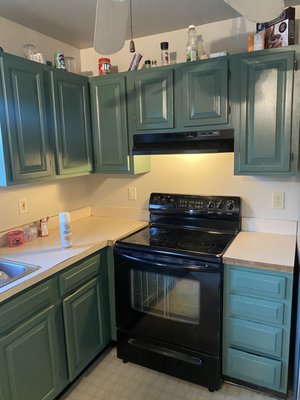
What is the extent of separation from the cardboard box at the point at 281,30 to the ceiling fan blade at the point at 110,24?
1026 mm

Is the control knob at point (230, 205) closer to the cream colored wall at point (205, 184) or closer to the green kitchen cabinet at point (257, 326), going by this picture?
the cream colored wall at point (205, 184)

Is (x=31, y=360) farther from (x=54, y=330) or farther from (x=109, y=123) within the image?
(x=109, y=123)

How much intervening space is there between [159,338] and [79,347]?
526 millimetres

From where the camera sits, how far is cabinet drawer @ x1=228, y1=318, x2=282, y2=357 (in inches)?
71.2

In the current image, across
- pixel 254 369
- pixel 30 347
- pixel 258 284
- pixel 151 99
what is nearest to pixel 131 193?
pixel 151 99

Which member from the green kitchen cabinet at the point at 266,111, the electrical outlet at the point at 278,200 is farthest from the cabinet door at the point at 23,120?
the electrical outlet at the point at 278,200

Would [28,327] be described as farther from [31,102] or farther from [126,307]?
[31,102]

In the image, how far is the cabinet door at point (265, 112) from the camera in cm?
184

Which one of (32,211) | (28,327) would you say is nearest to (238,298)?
(28,327)

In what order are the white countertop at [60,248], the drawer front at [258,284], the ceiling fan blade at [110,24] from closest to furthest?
the ceiling fan blade at [110,24]
the white countertop at [60,248]
the drawer front at [258,284]

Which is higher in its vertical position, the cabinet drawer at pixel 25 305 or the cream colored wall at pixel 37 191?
the cream colored wall at pixel 37 191

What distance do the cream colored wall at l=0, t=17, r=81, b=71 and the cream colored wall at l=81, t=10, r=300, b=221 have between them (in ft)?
1.04

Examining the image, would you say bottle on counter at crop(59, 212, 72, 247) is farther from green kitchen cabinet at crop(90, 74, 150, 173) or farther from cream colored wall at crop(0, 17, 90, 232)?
green kitchen cabinet at crop(90, 74, 150, 173)

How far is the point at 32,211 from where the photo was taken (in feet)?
7.69
